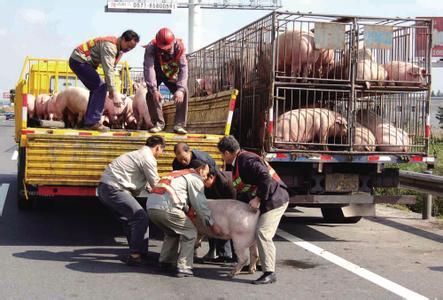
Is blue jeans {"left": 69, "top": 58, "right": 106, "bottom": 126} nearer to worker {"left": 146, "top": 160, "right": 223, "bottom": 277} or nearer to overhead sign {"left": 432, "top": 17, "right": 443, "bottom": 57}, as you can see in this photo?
worker {"left": 146, "top": 160, "right": 223, "bottom": 277}

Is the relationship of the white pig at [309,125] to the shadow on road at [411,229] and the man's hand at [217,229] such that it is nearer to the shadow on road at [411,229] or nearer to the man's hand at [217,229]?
the shadow on road at [411,229]

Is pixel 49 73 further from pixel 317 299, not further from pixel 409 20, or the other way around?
pixel 317 299

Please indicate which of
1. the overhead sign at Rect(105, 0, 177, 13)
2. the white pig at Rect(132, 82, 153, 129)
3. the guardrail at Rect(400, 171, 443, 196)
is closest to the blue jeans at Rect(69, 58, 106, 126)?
the white pig at Rect(132, 82, 153, 129)

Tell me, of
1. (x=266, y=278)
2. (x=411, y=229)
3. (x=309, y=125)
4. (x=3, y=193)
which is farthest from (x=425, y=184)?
(x=3, y=193)

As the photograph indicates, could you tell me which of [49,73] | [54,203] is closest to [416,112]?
[54,203]

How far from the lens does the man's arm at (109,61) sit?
9.19 meters

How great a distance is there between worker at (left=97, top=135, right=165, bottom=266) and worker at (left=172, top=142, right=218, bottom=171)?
21 centimetres

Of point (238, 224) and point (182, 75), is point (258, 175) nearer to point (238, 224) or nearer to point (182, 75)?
point (238, 224)

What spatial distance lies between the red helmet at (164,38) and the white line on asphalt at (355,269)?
323 centimetres

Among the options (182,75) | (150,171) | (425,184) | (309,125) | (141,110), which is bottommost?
(425,184)

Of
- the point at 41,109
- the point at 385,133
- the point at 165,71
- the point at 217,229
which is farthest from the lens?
the point at 41,109

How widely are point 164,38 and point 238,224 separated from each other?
3.65 metres

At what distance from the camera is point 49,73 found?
556 inches

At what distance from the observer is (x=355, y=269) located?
7.39 meters
